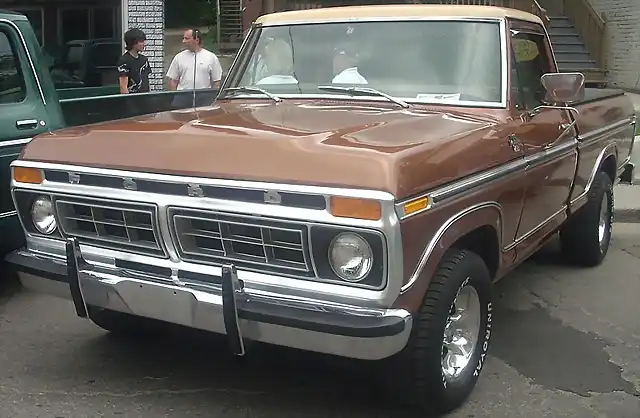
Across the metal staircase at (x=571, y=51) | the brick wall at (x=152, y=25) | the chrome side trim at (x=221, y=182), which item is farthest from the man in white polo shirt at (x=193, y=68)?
the metal staircase at (x=571, y=51)

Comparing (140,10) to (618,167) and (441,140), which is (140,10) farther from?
(441,140)

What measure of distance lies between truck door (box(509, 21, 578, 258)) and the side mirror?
0.17 metres

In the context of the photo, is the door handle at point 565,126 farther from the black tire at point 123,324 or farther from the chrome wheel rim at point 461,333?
the black tire at point 123,324

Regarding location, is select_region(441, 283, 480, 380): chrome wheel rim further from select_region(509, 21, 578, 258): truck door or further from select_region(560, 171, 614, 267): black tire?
select_region(560, 171, 614, 267): black tire

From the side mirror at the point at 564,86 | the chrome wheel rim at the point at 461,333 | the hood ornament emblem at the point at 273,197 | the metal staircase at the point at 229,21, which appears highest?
the metal staircase at the point at 229,21

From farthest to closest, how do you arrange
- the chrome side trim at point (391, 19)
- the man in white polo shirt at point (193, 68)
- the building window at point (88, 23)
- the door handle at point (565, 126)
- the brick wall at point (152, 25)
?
the building window at point (88, 23) < the brick wall at point (152, 25) < the man in white polo shirt at point (193, 68) < the door handle at point (565, 126) < the chrome side trim at point (391, 19)

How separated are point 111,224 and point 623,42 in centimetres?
1464

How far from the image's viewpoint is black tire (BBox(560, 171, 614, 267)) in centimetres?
611

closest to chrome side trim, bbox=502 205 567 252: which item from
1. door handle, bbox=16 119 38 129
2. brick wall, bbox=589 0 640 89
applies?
door handle, bbox=16 119 38 129

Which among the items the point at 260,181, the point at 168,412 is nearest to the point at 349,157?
the point at 260,181

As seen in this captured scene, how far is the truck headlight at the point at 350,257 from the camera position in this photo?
10.4 feet

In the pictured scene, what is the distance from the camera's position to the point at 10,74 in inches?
211

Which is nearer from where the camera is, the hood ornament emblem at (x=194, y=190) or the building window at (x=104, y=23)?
the hood ornament emblem at (x=194, y=190)

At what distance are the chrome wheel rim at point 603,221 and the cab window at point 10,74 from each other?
430 cm
